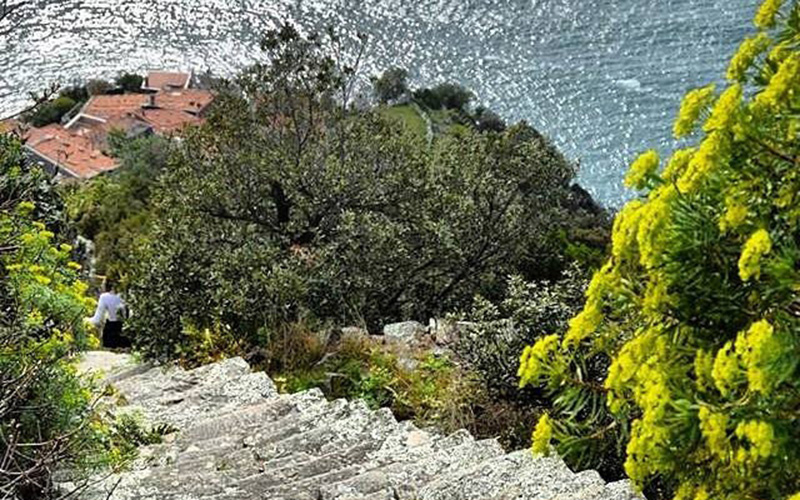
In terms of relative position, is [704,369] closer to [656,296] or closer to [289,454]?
[656,296]

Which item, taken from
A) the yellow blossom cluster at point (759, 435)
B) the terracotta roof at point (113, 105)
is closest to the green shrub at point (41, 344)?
the yellow blossom cluster at point (759, 435)

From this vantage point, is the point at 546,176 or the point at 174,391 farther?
the point at 546,176

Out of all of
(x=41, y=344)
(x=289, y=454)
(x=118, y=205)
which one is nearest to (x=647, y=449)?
(x=289, y=454)

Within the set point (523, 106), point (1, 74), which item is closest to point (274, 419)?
point (523, 106)

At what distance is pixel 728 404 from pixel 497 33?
3478cm

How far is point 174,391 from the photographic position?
284 inches

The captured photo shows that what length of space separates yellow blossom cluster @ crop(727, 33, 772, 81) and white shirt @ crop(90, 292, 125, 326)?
9.30m

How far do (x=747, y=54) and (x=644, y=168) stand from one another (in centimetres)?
43

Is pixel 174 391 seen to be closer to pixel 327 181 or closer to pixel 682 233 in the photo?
pixel 327 181

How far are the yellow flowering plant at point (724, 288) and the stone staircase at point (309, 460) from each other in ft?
4.35

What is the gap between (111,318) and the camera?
11.1 metres

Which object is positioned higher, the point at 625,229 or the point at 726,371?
the point at 625,229

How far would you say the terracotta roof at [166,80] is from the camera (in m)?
37.2

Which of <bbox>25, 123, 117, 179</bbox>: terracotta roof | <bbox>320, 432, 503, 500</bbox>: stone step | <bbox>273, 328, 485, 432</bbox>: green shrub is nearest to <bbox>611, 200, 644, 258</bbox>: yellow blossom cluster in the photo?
<bbox>320, 432, 503, 500</bbox>: stone step
